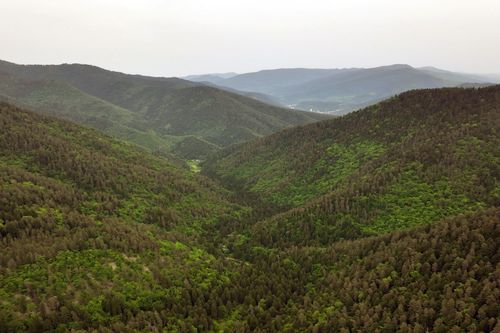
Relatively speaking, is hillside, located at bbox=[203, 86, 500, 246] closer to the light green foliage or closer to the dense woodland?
the light green foliage

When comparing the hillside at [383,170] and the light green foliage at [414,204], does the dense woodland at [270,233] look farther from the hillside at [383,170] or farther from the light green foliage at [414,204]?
the hillside at [383,170]

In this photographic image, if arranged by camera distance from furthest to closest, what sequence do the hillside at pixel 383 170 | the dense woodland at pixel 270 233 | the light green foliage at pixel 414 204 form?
1. the hillside at pixel 383 170
2. the light green foliage at pixel 414 204
3. the dense woodland at pixel 270 233

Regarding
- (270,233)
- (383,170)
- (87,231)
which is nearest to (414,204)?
(383,170)

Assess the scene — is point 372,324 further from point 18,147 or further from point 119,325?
point 18,147

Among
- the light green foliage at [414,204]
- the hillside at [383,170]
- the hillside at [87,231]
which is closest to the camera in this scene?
the hillside at [87,231]

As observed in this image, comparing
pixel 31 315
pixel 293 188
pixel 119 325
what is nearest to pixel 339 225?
pixel 293 188

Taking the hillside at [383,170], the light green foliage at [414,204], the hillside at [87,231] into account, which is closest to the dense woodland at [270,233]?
the hillside at [87,231]

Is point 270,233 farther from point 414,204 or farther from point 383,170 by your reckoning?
point 383,170
